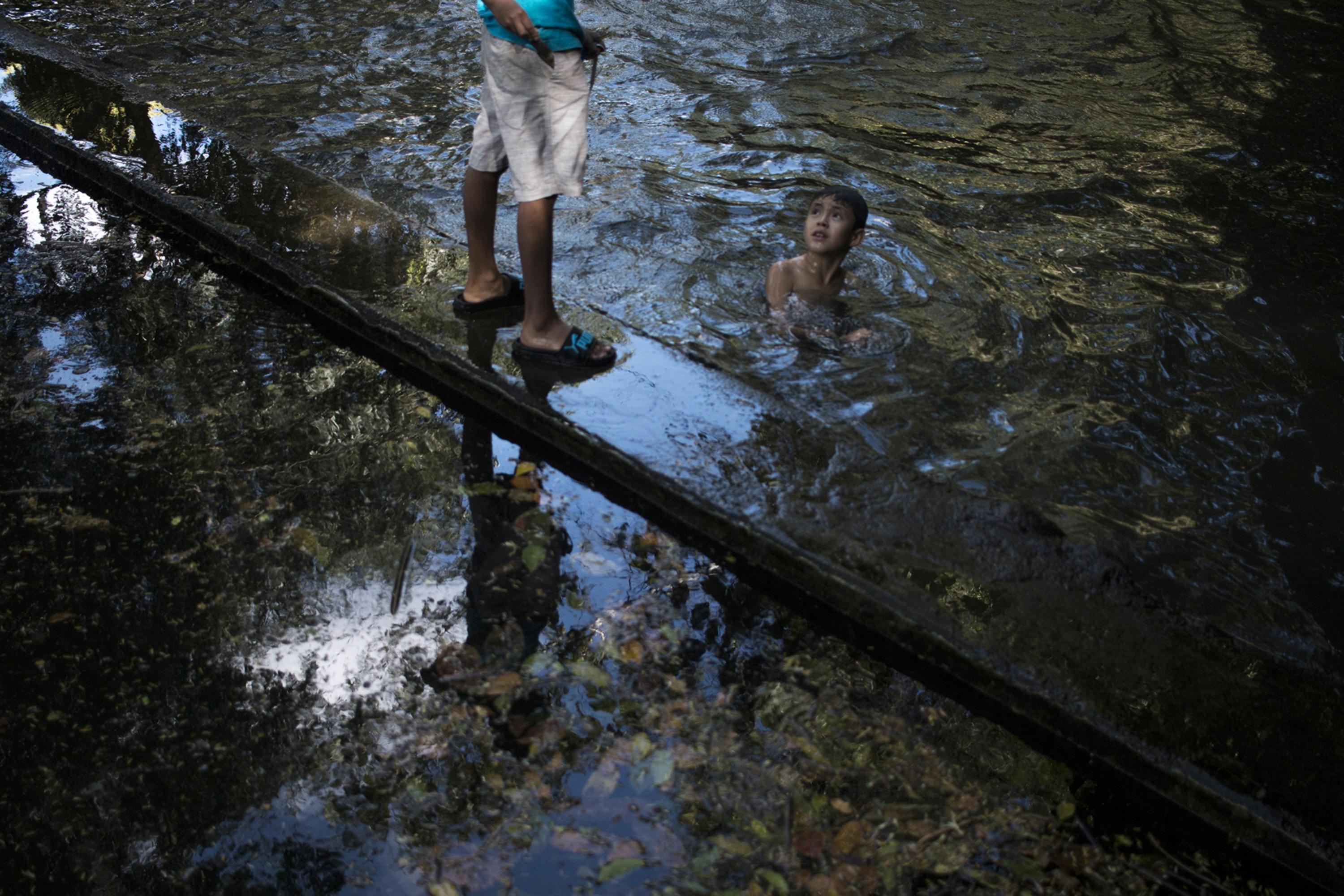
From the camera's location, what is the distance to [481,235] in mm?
4414

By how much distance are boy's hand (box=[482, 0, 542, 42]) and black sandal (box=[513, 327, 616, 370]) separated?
1.15m

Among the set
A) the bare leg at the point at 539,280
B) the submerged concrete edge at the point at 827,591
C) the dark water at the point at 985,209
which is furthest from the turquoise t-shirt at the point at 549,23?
the dark water at the point at 985,209

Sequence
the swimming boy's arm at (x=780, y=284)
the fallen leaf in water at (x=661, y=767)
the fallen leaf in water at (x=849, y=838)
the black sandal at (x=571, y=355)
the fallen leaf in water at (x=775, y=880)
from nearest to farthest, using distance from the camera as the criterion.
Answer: the fallen leaf in water at (x=775, y=880) → the fallen leaf in water at (x=849, y=838) → the fallen leaf in water at (x=661, y=767) → the black sandal at (x=571, y=355) → the swimming boy's arm at (x=780, y=284)

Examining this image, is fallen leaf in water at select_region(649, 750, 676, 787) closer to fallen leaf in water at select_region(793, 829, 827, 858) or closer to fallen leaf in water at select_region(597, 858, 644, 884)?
fallen leaf in water at select_region(597, 858, 644, 884)

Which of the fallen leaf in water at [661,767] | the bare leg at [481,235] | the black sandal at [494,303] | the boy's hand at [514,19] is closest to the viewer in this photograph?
the fallen leaf in water at [661,767]

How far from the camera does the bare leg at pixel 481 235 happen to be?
429cm

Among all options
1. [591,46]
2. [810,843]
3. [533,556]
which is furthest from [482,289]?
[810,843]

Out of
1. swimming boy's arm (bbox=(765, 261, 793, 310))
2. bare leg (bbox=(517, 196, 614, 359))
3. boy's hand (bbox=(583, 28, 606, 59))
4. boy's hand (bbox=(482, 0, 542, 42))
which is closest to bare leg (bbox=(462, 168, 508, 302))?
bare leg (bbox=(517, 196, 614, 359))

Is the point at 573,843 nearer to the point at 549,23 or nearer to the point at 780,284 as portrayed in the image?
the point at 549,23

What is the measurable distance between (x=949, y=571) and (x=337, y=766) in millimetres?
1875

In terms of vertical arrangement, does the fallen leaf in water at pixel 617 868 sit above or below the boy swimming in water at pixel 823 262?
below

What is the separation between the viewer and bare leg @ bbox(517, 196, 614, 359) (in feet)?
13.1

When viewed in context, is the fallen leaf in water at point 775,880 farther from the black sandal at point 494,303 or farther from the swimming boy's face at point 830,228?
the swimming boy's face at point 830,228

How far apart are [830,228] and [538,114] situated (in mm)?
1749
